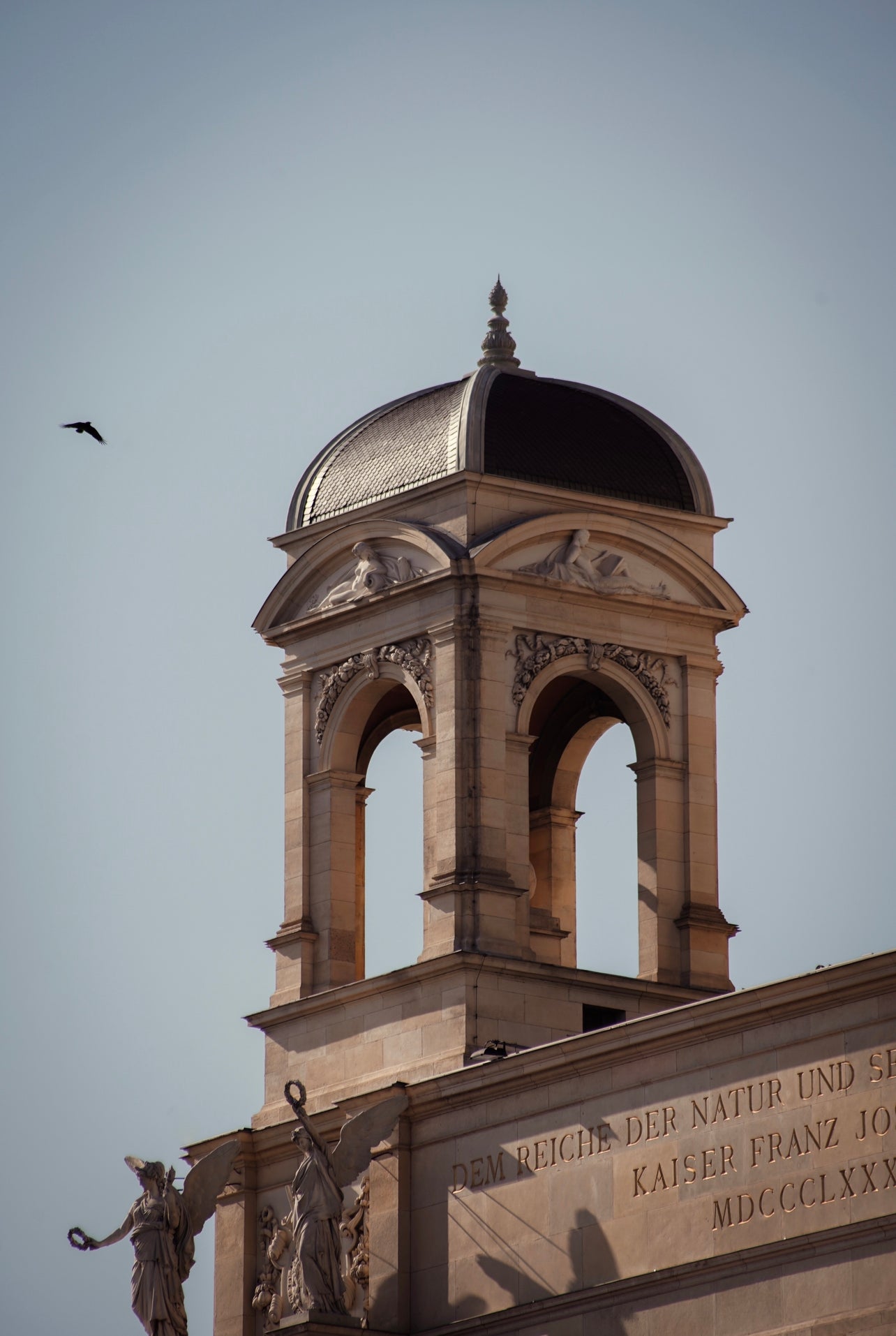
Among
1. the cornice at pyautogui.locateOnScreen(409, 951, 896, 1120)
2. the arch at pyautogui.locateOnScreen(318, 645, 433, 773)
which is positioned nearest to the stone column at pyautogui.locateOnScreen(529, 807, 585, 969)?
the arch at pyautogui.locateOnScreen(318, 645, 433, 773)

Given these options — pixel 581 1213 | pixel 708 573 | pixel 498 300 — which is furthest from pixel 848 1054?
pixel 498 300

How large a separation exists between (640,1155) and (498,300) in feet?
55.3

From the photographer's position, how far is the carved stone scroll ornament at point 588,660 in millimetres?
59125

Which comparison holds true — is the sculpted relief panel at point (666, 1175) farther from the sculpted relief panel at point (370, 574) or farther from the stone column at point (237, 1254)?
the sculpted relief panel at point (370, 574)

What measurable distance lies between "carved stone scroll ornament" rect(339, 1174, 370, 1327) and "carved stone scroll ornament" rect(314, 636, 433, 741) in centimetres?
759

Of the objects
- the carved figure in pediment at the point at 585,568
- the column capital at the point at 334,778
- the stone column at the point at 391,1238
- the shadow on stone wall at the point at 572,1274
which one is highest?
the carved figure in pediment at the point at 585,568

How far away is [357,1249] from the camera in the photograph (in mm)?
55750

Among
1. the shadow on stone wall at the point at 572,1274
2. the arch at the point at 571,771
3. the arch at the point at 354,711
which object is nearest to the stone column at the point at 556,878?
the arch at the point at 571,771

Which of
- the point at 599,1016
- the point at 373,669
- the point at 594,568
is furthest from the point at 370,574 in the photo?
Result: the point at 599,1016

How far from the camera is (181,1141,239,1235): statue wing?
57062 mm

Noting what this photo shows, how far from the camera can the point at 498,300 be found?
6347cm

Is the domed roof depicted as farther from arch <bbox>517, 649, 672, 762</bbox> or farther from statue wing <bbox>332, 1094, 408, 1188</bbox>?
statue wing <bbox>332, 1094, 408, 1188</bbox>

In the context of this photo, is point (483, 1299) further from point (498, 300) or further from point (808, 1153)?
point (498, 300)

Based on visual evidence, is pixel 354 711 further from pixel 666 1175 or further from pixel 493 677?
pixel 666 1175
